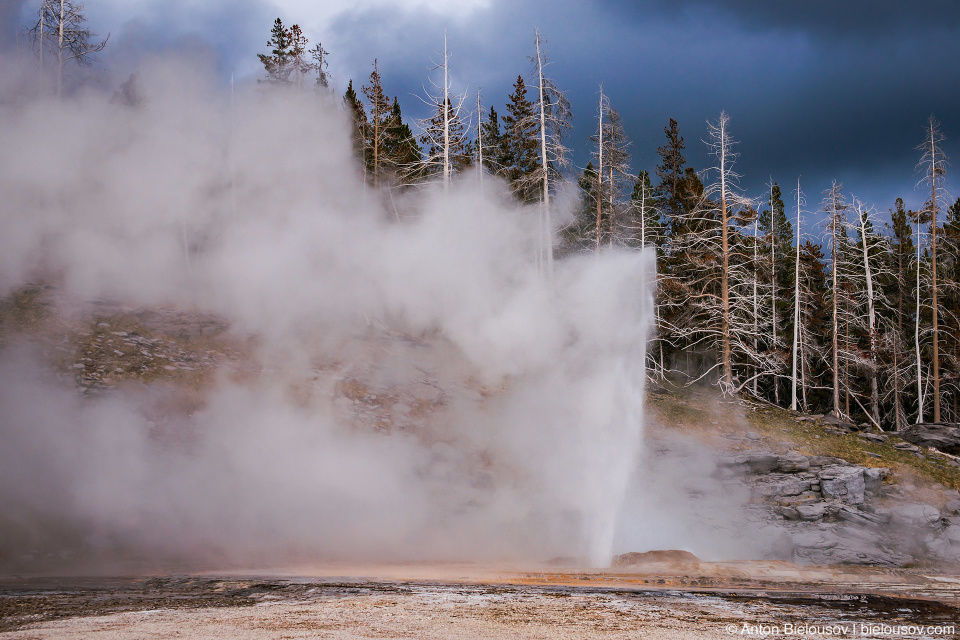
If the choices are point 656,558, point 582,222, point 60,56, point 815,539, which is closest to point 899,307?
point 582,222

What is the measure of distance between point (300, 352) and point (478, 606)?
31.5ft

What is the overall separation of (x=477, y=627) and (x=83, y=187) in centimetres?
1629

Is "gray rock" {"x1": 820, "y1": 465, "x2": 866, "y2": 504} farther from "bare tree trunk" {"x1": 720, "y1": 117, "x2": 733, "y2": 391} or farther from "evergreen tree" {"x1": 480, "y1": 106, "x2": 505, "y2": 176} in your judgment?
"evergreen tree" {"x1": 480, "y1": 106, "x2": 505, "y2": 176}

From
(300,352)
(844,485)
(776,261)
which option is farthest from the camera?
(776,261)

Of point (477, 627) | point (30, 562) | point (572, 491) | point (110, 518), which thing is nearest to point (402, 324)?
point (572, 491)

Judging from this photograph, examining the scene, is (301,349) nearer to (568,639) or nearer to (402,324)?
(402,324)

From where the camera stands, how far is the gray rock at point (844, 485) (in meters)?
12.6

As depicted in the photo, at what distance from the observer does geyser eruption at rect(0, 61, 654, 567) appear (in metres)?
10.4

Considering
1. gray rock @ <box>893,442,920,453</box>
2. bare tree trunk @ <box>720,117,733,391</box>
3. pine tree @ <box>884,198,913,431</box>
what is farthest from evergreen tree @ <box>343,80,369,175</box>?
pine tree @ <box>884,198,913,431</box>

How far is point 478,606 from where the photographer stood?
6.93 meters

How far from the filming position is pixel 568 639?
5.71 metres

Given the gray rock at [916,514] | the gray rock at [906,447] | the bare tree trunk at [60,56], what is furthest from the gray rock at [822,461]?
the bare tree trunk at [60,56]

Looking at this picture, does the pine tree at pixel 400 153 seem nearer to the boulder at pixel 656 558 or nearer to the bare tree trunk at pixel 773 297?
the bare tree trunk at pixel 773 297

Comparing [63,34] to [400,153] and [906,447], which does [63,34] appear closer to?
[400,153]
